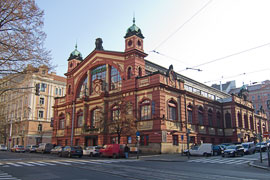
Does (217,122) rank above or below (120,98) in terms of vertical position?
below

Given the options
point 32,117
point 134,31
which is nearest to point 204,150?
point 134,31

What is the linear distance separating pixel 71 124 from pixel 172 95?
2304 cm

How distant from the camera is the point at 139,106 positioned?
38.4m

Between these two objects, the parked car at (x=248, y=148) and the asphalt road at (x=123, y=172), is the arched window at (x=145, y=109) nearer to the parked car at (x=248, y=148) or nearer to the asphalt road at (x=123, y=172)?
the parked car at (x=248, y=148)

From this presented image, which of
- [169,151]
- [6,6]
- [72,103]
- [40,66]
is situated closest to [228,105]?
[169,151]

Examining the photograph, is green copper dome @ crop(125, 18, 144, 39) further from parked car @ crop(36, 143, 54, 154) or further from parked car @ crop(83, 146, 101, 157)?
parked car @ crop(36, 143, 54, 154)

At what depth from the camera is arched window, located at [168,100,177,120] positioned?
123 feet

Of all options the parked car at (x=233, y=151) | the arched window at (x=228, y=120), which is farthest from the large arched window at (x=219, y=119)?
the parked car at (x=233, y=151)

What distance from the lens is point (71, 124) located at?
5022 cm

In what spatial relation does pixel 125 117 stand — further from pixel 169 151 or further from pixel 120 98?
pixel 169 151

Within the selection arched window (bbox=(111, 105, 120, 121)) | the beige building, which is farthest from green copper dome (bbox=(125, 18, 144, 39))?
the beige building

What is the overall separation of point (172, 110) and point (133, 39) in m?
13.3

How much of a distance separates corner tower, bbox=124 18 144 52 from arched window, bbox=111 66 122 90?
477cm

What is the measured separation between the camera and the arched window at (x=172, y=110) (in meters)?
37.6
